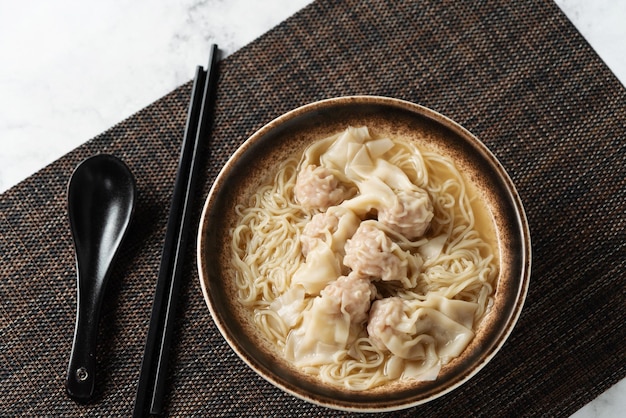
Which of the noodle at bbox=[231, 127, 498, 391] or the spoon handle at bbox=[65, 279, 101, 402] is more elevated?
the noodle at bbox=[231, 127, 498, 391]

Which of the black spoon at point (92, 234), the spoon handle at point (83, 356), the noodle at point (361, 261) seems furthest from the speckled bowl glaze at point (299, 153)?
the spoon handle at point (83, 356)

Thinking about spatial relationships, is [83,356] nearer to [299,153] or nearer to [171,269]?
[171,269]

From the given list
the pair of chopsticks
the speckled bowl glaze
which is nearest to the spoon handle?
the pair of chopsticks

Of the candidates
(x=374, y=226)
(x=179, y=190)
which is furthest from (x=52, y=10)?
(x=374, y=226)

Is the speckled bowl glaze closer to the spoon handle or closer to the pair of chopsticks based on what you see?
the pair of chopsticks

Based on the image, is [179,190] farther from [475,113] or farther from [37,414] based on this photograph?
[475,113]

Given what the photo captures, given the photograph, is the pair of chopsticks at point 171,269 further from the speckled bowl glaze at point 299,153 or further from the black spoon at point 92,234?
the speckled bowl glaze at point 299,153

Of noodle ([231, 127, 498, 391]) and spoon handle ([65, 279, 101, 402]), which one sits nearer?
noodle ([231, 127, 498, 391])
